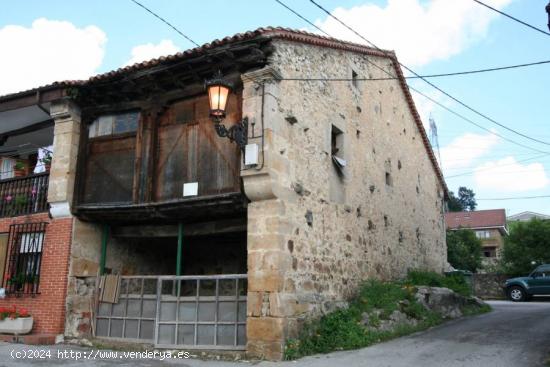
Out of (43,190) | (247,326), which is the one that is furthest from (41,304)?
(247,326)

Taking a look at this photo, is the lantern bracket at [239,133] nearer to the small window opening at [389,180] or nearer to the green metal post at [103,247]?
the green metal post at [103,247]

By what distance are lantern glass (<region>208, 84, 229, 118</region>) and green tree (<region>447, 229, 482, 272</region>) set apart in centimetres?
2601

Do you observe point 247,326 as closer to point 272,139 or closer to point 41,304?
point 272,139

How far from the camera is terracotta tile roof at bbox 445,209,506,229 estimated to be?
4403cm

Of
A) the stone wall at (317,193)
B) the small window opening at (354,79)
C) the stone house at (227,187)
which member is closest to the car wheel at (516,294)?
the stone wall at (317,193)

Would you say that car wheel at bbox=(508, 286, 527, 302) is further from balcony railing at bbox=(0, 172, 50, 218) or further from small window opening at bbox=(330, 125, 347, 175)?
balcony railing at bbox=(0, 172, 50, 218)

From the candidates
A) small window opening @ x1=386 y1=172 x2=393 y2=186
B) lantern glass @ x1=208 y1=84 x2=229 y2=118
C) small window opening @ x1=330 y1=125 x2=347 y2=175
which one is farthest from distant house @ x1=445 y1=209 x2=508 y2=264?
lantern glass @ x1=208 y1=84 x2=229 y2=118

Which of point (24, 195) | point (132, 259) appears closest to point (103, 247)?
point (132, 259)

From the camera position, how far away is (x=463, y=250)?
31.1 meters

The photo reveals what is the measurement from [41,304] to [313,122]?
22.2 feet

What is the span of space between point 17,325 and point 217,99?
20.6 ft

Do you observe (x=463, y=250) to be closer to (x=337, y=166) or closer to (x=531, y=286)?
(x=531, y=286)

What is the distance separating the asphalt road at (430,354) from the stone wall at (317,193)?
3.27 ft

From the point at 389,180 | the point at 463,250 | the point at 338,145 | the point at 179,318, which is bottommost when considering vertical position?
the point at 179,318
